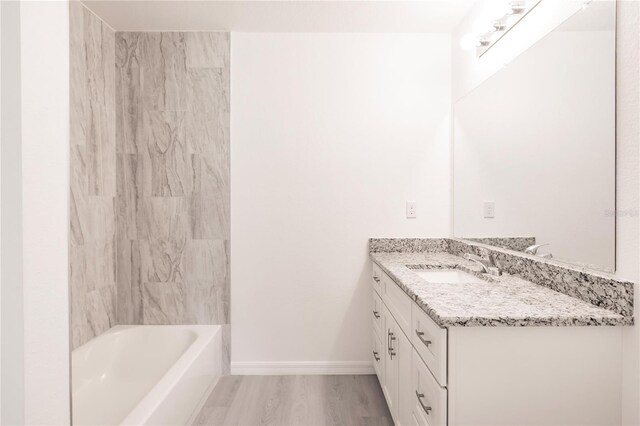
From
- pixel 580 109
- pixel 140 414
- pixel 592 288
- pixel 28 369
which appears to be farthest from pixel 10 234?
pixel 580 109

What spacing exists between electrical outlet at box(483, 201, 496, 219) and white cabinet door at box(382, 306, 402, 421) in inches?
30.5

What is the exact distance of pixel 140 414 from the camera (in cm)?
160

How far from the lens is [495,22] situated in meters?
1.99

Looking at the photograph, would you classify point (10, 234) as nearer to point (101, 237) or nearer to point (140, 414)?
point (140, 414)

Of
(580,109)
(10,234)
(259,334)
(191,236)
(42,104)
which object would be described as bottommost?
(259,334)

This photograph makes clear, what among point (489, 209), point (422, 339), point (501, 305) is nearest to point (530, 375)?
point (501, 305)

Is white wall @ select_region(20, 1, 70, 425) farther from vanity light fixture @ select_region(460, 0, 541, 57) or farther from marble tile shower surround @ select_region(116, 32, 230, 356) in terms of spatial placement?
marble tile shower surround @ select_region(116, 32, 230, 356)

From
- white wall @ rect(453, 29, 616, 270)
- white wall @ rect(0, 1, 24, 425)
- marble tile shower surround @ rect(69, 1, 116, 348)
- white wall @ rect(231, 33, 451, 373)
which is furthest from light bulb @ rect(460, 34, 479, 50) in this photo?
marble tile shower surround @ rect(69, 1, 116, 348)

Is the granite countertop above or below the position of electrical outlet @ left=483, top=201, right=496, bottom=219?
below

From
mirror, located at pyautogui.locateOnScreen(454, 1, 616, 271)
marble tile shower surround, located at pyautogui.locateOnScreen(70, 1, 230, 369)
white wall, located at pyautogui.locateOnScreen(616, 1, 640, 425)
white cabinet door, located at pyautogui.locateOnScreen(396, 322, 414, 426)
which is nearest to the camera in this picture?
white wall, located at pyautogui.locateOnScreen(616, 1, 640, 425)

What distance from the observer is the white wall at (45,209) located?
2.25 ft

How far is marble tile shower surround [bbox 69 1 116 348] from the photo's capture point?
89.9 inches

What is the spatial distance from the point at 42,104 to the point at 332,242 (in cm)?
219

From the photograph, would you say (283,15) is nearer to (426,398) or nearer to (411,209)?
(411,209)
